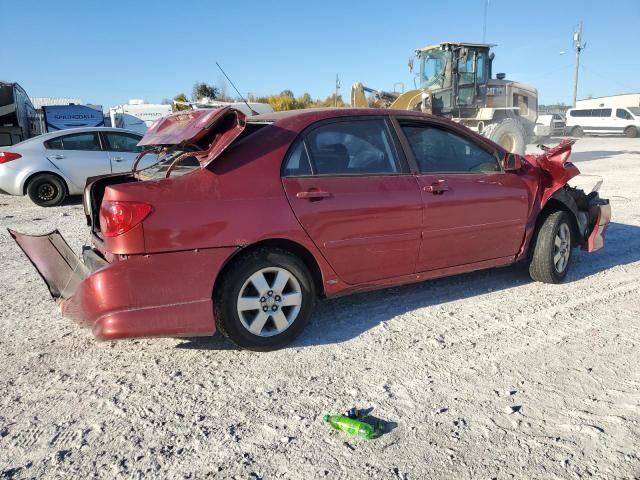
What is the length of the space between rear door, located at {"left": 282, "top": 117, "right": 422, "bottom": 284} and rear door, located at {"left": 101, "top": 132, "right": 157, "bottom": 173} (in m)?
7.26

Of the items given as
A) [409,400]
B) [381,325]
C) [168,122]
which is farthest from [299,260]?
[168,122]

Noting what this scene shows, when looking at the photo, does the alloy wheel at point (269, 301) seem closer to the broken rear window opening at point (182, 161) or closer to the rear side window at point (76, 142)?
the broken rear window opening at point (182, 161)

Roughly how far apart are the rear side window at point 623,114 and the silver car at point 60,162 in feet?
110

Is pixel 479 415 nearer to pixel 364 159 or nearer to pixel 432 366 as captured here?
pixel 432 366

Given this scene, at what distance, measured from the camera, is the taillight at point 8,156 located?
960 centimetres

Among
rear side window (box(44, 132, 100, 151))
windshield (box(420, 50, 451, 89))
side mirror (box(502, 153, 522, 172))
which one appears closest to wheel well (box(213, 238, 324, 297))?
side mirror (box(502, 153, 522, 172))

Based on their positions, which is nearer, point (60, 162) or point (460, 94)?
point (60, 162)

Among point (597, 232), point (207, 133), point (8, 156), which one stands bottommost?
point (597, 232)

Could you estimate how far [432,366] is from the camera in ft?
11.0

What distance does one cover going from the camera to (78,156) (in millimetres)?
9945

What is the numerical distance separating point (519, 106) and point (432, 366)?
17.7 metres

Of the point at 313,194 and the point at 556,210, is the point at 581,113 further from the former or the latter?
the point at 313,194

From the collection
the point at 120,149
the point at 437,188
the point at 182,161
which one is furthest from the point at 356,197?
the point at 120,149

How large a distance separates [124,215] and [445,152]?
258 cm
